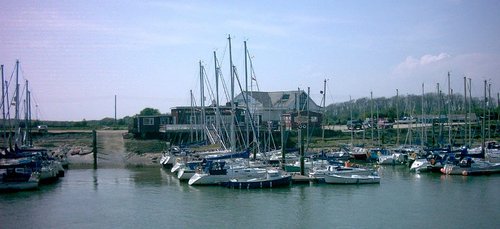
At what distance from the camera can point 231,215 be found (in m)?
33.3

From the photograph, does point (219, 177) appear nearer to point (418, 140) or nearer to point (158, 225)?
point (158, 225)

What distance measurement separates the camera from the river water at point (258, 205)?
3152cm

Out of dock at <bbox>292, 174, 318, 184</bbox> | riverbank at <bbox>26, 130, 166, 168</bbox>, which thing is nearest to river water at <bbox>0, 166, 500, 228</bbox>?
dock at <bbox>292, 174, 318, 184</bbox>

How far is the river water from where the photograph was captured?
31516 millimetres

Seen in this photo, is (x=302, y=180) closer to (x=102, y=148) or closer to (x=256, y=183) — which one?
(x=256, y=183)

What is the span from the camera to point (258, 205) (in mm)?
36500

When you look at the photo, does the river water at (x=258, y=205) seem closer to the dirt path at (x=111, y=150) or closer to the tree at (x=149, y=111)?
the dirt path at (x=111, y=150)

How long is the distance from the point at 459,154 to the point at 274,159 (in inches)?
714

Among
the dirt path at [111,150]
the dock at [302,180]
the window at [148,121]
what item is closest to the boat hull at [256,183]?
the dock at [302,180]

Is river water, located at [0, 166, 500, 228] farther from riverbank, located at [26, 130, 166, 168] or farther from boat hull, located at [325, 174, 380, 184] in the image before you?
riverbank, located at [26, 130, 166, 168]

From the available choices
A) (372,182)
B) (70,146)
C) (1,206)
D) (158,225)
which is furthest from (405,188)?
(70,146)

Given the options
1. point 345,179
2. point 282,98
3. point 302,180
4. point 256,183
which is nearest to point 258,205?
point 256,183

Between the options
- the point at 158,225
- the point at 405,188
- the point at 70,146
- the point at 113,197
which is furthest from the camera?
the point at 70,146

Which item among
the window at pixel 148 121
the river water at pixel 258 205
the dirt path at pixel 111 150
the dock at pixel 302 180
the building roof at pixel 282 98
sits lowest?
the river water at pixel 258 205
